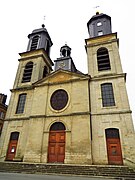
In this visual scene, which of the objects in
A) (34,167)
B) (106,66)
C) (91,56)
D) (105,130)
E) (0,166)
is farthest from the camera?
(91,56)

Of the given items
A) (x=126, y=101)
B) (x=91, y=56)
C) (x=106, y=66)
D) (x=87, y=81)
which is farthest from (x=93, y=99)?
(x=91, y=56)

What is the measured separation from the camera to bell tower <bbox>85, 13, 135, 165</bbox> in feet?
36.1

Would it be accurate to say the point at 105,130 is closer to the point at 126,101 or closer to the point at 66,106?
the point at 126,101

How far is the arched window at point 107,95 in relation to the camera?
512 inches

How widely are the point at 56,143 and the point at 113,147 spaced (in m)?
4.56

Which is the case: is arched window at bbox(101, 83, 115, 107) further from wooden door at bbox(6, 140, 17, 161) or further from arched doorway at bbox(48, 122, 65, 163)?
wooden door at bbox(6, 140, 17, 161)

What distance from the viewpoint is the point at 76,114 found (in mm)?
12789

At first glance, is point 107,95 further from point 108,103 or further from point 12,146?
point 12,146

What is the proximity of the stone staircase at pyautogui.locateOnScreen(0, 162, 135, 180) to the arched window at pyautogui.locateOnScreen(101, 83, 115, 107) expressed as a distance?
528cm

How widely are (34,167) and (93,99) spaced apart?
23.6ft

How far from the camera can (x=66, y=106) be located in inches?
540

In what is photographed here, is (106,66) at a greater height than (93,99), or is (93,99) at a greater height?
(106,66)

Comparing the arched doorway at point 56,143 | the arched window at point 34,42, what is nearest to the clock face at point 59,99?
the arched doorway at point 56,143

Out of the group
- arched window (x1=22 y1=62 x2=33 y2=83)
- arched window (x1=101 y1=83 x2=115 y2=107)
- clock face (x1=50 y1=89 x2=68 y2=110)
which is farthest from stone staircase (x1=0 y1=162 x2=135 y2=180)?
arched window (x1=22 y1=62 x2=33 y2=83)
